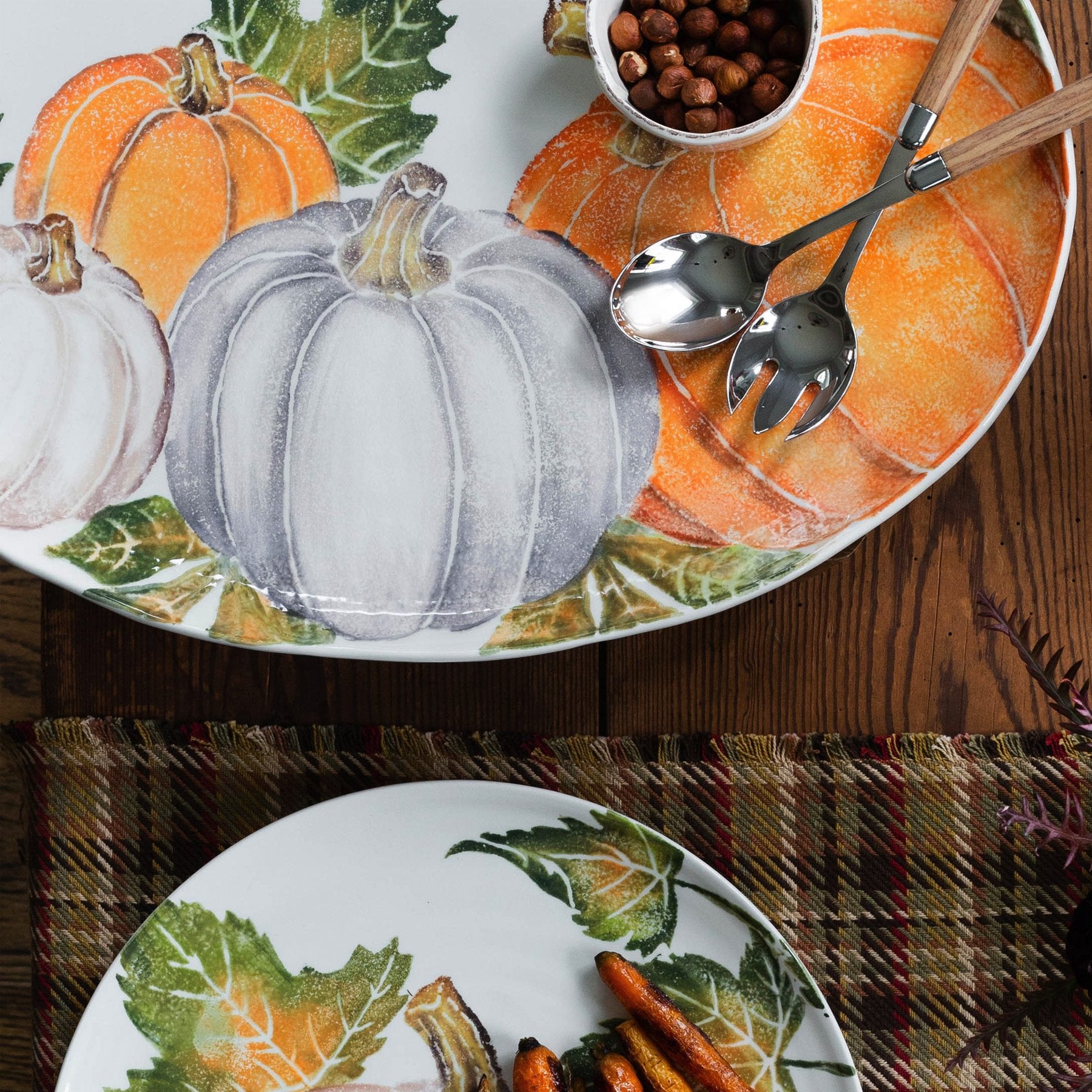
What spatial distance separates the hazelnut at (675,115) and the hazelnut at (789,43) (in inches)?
2.1

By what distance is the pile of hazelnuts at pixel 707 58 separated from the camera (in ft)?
1.54

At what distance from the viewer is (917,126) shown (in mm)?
470

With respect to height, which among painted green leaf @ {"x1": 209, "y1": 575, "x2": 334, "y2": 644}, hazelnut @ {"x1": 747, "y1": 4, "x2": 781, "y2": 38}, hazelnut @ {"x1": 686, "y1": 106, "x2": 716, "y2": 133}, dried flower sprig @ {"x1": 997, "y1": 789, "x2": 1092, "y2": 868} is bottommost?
dried flower sprig @ {"x1": 997, "y1": 789, "x2": 1092, "y2": 868}

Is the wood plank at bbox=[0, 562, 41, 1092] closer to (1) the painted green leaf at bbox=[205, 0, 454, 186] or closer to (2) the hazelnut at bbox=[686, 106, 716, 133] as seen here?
(1) the painted green leaf at bbox=[205, 0, 454, 186]

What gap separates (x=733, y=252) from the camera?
0.49m

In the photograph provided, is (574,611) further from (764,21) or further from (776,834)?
(764,21)

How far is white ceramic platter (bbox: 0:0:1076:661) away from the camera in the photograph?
49 centimetres

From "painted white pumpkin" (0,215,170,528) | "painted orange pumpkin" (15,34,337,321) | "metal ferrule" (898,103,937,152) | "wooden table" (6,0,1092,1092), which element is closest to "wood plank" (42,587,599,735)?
"wooden table" (6,0,1092,1092)

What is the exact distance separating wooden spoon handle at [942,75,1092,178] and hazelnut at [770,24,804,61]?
0.09 meters

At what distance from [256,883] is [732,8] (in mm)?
511

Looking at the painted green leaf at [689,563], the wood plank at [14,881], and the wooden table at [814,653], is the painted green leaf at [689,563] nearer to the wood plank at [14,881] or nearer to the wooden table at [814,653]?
the wooden table at [814,653]

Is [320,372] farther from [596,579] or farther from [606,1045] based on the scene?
[606,1045]

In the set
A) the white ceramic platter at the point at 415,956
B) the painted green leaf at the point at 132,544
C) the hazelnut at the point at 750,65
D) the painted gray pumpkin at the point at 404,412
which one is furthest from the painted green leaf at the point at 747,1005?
the hazelnut at the point at 750,65

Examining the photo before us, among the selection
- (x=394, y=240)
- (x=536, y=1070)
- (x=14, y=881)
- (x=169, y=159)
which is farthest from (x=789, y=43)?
(x=14, y=881)
